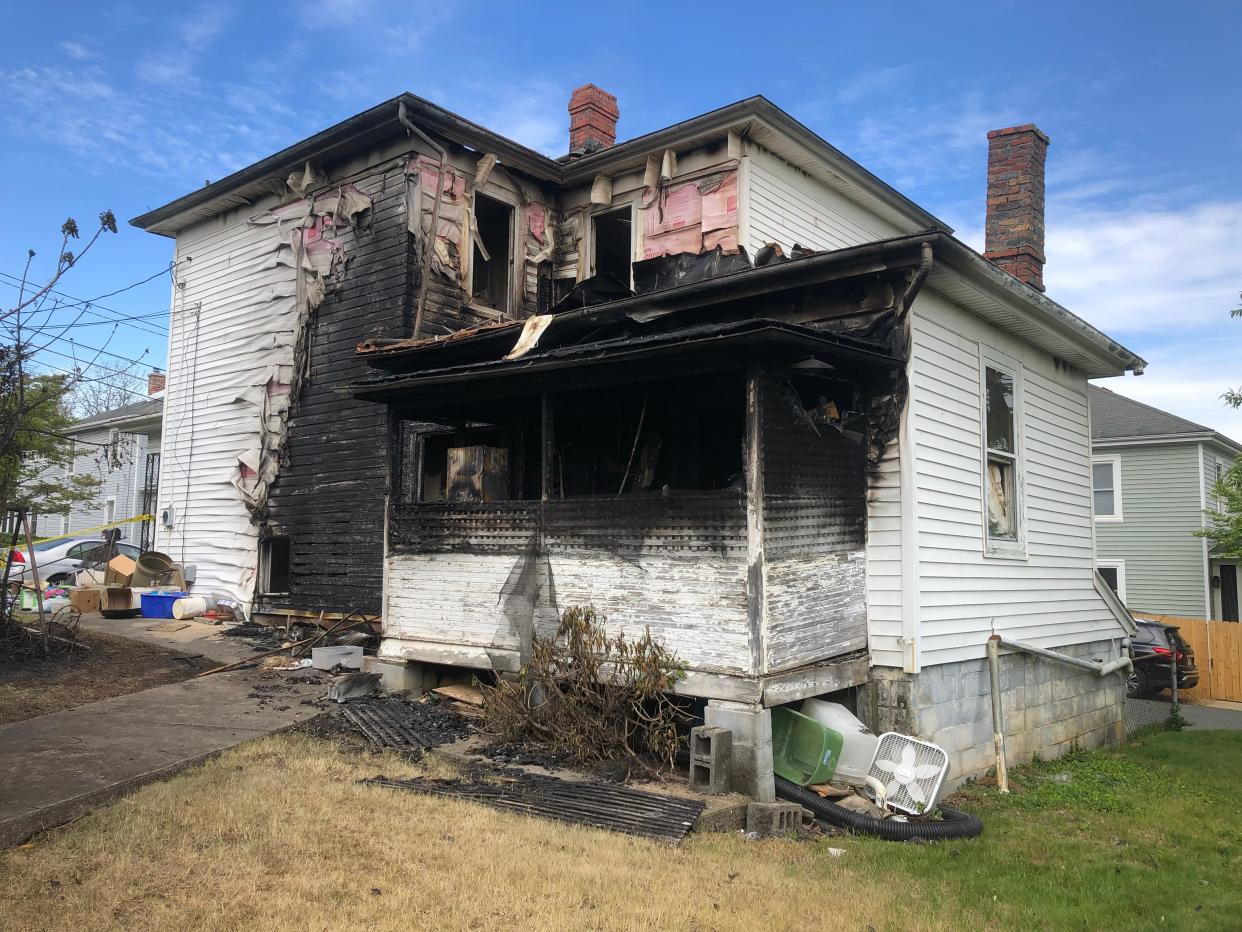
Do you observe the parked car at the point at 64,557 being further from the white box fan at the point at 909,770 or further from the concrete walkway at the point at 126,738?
the white box fan at the point at 909,770

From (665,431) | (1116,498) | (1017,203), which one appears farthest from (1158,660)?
(665,431)

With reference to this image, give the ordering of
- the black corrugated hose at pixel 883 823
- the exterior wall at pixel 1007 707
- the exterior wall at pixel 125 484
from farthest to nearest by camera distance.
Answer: the exterior wall at pixel 125 484 → the exterior wall at pixel 1007 707 → the black corrugated hose at pixel 883 823

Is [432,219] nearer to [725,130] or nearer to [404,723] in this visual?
[725,130]

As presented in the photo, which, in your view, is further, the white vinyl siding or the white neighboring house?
the white neighboring house

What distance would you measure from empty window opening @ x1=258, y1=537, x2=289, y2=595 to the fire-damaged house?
42mm

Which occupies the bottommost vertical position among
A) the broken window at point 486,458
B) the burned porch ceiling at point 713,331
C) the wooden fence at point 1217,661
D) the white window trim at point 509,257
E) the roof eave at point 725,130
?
the wooden fence at point 1217,661

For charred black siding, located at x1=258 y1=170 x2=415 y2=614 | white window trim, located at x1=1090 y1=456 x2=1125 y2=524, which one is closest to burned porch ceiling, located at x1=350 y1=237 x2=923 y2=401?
charred black siding, located at x1=258 y1=170 x2=415 y2=614

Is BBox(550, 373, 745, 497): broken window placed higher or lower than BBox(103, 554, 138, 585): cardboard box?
higher

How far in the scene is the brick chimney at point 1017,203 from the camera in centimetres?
1261

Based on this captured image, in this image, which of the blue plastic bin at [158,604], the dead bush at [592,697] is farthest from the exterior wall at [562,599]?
the blue plastic bin at [158,604]

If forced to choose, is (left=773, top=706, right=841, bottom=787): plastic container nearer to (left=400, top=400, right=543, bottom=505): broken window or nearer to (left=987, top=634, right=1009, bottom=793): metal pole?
(left=987, top=634, right=1009, bottom=793): metal pole

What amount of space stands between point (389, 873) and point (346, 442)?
8111mm

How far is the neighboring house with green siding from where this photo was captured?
80.1 ft

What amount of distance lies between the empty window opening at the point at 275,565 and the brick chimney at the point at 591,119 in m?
7.50
